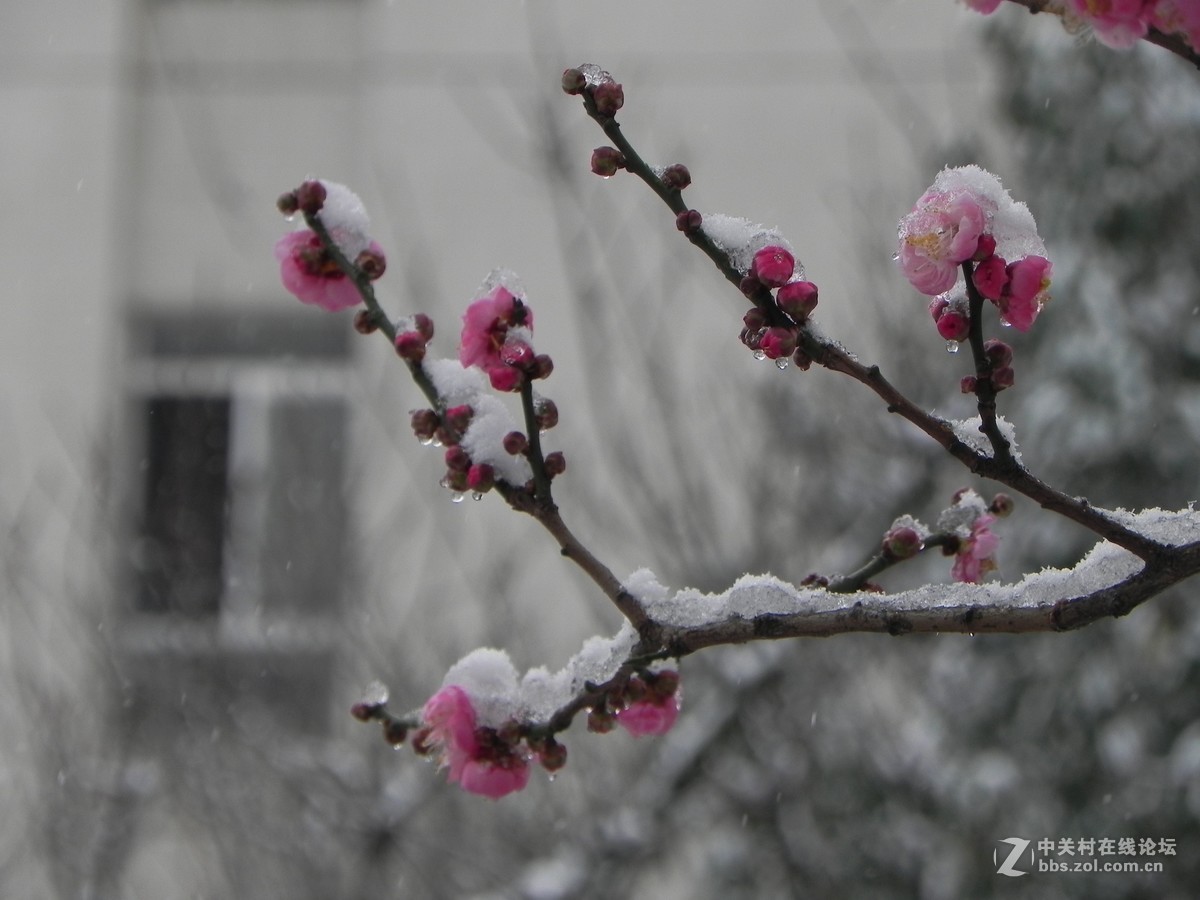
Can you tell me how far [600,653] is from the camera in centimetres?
110

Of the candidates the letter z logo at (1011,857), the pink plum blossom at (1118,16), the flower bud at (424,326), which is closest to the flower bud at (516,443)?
the flower bud at (424,326)

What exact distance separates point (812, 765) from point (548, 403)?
221 centimetres

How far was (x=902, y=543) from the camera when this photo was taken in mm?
1088

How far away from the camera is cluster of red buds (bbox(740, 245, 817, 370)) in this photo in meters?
0.86

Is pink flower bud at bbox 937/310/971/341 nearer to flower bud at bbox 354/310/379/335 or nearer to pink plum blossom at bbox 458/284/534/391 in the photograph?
pink plum blossom at bbox 458/284/534/391

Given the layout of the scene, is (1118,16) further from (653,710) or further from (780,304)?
(653,710)

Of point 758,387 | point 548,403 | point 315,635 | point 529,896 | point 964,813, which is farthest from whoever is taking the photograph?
point 315,635

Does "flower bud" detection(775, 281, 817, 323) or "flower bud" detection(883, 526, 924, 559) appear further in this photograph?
"flower bud" detection(883, 526, 924, 559)

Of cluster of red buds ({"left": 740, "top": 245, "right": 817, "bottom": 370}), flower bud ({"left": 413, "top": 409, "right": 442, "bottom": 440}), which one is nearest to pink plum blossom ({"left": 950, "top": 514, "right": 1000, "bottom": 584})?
cluster of red buds ({"left": 740, "top": 245, "right": 817, "bottom": 370})

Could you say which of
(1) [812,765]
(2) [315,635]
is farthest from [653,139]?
(1) [812,765]

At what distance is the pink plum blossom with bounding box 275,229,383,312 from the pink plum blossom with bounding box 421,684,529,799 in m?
0.35

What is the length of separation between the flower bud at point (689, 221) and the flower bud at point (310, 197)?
35 cm

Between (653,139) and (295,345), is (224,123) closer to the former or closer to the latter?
(295,345)

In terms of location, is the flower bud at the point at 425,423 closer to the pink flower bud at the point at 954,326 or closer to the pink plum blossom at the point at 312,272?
the pink plum blossom at the point at 312,272
